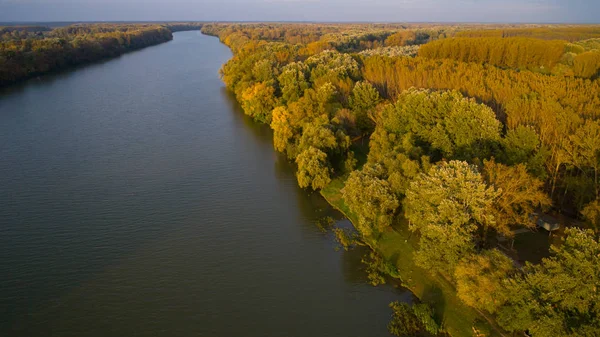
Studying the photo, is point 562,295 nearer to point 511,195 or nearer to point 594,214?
point 511,195

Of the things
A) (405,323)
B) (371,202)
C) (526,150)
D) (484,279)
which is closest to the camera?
(484,279)

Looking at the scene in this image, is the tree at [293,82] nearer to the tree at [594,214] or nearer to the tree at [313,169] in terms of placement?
the tree at [313,169]

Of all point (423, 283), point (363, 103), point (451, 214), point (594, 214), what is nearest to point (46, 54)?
point (363, 103)

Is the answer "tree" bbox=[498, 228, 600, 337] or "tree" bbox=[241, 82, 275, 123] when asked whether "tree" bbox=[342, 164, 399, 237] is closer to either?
"tree" bbox=[498, 228, 600, 337]

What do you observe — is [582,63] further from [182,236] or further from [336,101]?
[182,236]

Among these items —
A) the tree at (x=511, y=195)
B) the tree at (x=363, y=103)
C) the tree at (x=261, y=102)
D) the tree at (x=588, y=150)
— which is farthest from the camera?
the tree at (x=261, y=102)

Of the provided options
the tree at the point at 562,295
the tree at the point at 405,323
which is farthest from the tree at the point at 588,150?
the tree at the point at 405,323
